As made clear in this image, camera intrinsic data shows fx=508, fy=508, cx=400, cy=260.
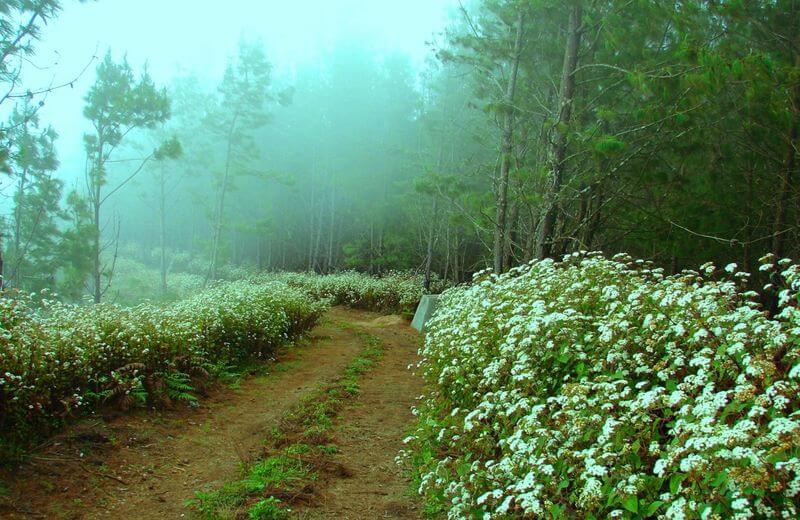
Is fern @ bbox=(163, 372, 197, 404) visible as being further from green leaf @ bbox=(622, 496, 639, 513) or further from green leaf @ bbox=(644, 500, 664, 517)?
green leaf @ bbox=(644, 500, 664, 517)

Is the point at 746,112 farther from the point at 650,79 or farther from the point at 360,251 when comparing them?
the point at 360,251

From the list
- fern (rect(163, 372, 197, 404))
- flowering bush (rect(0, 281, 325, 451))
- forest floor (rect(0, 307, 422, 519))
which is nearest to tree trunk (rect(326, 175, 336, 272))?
flowering bush (rect(0, 281, 325, 451))

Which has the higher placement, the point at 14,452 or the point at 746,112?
the point at 746,112

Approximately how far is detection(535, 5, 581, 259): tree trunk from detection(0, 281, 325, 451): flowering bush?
512 centimetres

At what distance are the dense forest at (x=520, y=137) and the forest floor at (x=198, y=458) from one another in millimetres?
4353

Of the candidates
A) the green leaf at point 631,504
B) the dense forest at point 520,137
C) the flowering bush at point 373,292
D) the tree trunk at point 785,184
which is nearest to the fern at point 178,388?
the dense forest at point 520,137

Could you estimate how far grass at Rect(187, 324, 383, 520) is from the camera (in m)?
3.52

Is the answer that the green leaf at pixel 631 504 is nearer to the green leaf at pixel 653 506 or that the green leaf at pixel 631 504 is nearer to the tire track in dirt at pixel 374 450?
the green leaf at pixel 653 506

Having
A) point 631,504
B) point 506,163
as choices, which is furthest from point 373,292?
point 631,504

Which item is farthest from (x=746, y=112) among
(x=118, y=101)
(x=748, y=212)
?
(x=118, y=101)

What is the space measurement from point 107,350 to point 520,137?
394 inches

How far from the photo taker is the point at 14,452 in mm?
3871

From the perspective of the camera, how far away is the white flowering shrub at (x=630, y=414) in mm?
2217

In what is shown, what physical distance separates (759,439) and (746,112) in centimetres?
872
